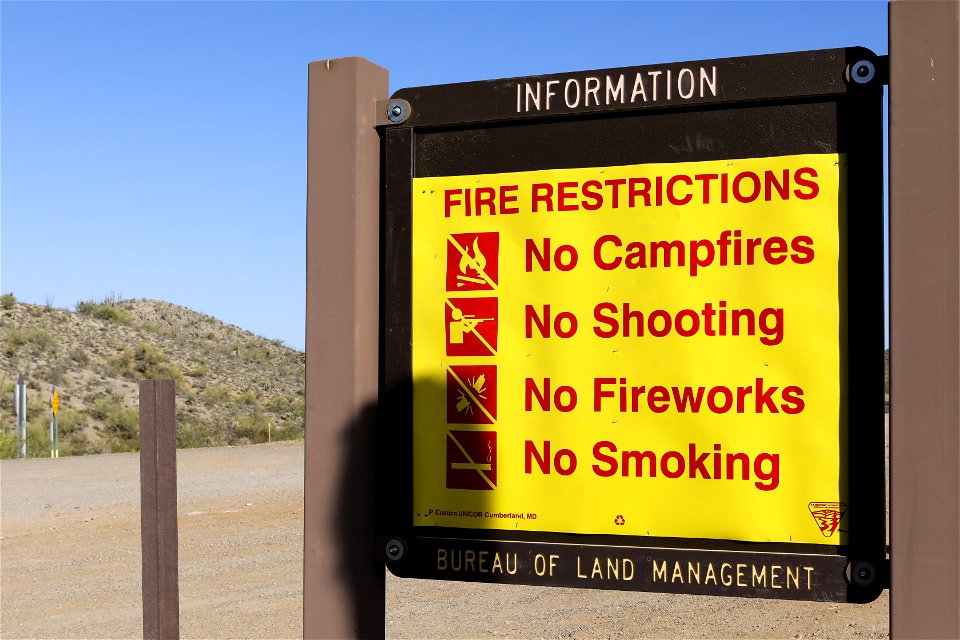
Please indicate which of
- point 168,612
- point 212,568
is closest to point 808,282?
point 168,612

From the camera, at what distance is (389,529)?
→ 387 centimetres

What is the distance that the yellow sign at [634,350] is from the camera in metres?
3.44

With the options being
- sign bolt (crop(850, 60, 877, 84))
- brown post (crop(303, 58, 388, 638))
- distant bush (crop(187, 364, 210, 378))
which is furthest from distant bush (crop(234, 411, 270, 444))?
sign bolt (crop(850, 60, 877, 84))

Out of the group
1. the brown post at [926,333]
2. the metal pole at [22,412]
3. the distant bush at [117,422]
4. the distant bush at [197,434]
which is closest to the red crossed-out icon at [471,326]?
the brown post at [926,333]

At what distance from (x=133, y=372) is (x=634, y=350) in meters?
44.9

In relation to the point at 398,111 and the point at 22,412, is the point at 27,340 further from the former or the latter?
the point at 398,111

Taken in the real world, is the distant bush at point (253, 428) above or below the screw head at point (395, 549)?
below

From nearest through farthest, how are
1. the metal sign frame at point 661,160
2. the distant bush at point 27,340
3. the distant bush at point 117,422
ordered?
1. the metal sign frame at point 661,160
2. the distant bush at point 117,422
3. the distant bush at point 27,340

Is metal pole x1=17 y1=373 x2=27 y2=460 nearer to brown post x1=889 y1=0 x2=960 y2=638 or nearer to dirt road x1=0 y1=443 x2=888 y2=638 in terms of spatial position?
dirt road x1=0 y1=443 x2=888 y2=638

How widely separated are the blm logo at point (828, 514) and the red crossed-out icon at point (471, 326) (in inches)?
46.2

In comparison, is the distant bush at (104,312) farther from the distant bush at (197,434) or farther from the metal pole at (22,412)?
the metal pole at (22,412)

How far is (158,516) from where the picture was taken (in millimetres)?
4242

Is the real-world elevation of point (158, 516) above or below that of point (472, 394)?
below

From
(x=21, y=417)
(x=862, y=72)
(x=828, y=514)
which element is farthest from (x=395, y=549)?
(x=21, y=417)
